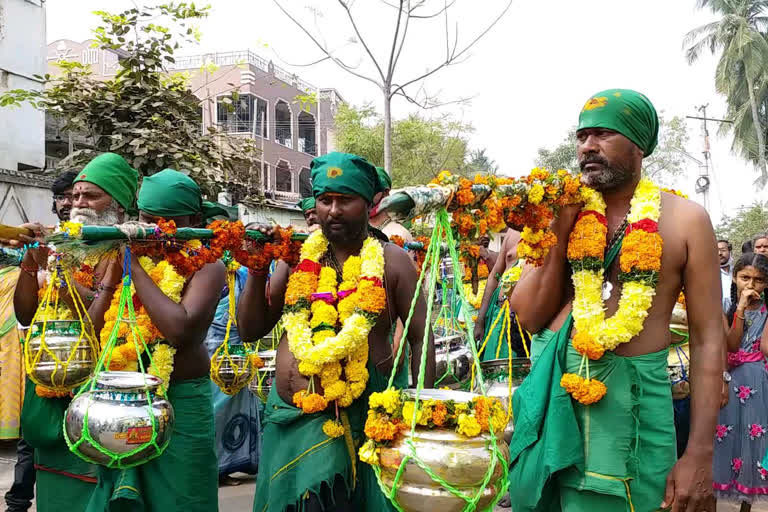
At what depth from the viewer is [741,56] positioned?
35.5 metres

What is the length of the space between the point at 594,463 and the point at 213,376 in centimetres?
299

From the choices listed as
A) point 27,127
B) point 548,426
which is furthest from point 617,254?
point 27,127

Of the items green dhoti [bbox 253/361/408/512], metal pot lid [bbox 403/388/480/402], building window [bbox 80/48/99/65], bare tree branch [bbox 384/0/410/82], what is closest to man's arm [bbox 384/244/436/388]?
green dhoti [bbox 253/361/408/512]

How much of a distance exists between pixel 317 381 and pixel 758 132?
1437 inches

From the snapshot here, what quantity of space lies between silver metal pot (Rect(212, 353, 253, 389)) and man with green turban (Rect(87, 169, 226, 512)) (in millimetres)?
969

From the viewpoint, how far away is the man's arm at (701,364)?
8.70ft

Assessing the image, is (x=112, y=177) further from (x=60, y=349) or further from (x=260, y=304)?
(x=260, y=304)

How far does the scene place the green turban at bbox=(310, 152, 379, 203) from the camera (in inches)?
130

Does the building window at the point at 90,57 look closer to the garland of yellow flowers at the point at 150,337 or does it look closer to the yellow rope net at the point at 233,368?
the yellow rope net at the point at 233,368

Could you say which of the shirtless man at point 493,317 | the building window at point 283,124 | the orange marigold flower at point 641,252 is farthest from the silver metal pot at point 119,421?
the building window at point 283,124

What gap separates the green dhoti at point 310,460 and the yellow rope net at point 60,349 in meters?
1.03

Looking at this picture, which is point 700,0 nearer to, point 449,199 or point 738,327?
point 738,327

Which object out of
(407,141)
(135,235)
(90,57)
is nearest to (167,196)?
(135,235)

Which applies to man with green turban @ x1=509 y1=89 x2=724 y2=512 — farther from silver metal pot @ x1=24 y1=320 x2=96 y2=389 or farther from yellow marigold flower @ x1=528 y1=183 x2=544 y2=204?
silver metal pot @ x1=24 y1=320 x2=96 y2=389
